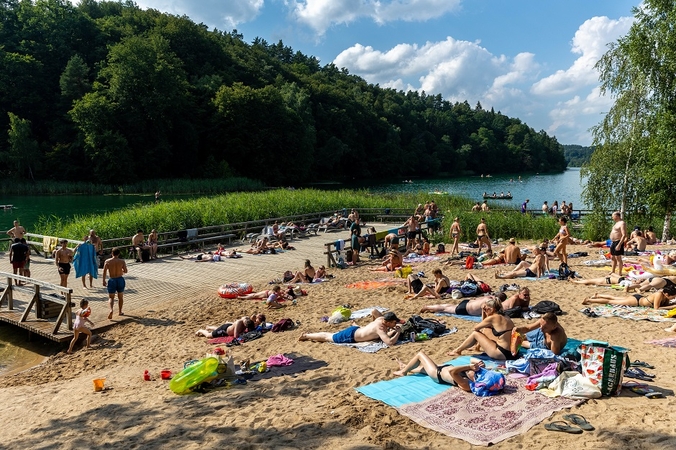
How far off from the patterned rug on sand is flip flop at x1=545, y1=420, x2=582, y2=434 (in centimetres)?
15

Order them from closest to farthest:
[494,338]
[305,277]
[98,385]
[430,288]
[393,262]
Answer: [494,338]
[98,385]
[430,288]
[305,277]
[393,262]

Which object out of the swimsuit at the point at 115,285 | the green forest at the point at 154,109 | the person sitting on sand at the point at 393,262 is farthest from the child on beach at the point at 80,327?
the green forest at the point at 154,109

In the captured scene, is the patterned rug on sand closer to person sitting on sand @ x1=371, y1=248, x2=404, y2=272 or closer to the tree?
person sitting on sand @ x1=371, y1=248, x2=404, y2=272

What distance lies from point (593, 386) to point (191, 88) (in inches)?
2966

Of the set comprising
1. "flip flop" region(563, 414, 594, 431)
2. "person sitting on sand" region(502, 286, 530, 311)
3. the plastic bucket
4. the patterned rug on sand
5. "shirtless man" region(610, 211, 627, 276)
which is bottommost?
the plastic bucket

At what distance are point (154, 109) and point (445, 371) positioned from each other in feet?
214

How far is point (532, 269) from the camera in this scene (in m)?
13.8

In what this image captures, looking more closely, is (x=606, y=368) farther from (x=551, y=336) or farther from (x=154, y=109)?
(x=154, y=109)

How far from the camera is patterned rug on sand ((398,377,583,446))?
5.27 meters

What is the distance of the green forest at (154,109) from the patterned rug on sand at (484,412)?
59719 millimetres

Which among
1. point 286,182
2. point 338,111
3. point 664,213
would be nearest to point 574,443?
point 664,213

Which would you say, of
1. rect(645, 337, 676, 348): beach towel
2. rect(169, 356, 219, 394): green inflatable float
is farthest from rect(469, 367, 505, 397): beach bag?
rect(169, 356, 219, 394): green inflatable float

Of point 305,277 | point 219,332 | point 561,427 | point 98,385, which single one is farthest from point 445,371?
point 305,277

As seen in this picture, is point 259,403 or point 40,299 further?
point 40,299
